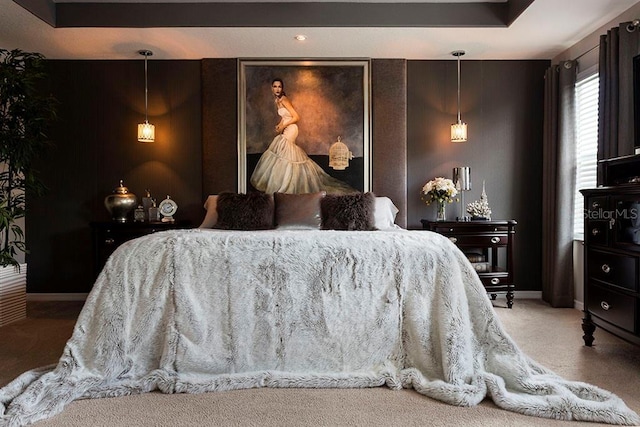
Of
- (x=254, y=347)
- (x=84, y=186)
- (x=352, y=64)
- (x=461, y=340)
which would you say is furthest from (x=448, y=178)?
(x=84, y=186)

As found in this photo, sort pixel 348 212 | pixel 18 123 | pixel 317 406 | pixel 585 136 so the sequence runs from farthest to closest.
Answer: pixel 585 136 < pixel 348 212 < pixel 18 123 < pixel 317 406

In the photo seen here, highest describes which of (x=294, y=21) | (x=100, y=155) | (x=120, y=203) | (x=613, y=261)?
(x=294, y=21)

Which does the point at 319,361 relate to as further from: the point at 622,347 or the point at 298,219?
the point at 622,347

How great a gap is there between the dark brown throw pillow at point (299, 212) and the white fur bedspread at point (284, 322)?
147cm

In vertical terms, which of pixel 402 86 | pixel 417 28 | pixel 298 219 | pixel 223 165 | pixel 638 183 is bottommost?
pixel 298 219

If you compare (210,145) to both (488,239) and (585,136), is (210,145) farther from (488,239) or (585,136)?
(585,136)

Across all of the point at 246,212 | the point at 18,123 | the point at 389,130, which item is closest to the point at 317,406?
the point at 246,212

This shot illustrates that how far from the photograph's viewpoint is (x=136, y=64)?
185 inches

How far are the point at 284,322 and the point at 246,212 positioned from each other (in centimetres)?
182

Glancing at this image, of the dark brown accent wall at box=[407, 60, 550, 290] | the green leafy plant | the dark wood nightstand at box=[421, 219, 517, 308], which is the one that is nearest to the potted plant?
the green leafy plant

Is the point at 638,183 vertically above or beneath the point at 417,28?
beneath

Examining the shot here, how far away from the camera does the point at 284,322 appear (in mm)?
2381

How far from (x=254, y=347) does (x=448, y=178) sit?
314 centimetres

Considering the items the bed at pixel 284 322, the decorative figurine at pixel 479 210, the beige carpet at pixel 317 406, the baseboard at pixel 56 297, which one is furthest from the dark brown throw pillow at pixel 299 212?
the baseboard at pixel 56 297
